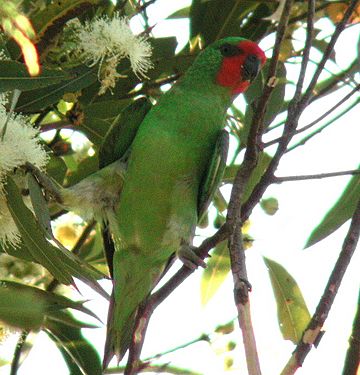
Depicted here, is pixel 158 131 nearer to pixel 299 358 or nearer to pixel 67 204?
pixel 67 204

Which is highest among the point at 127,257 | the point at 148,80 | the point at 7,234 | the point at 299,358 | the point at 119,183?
the point at 148,80

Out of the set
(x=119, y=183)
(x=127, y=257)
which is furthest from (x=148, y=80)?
(x=127, y=257)

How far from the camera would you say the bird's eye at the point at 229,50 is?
308 cm

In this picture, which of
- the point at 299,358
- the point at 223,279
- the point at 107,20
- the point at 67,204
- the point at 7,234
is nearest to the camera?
the point at 299,358

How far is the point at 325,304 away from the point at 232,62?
1.83 metres

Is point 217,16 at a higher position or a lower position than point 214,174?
higher

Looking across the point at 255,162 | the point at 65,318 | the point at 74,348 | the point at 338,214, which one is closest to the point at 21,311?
the point at 255,162

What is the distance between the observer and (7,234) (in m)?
2.28

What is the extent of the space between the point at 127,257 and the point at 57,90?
0.81 m

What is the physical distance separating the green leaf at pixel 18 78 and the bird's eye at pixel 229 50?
3.57 ft

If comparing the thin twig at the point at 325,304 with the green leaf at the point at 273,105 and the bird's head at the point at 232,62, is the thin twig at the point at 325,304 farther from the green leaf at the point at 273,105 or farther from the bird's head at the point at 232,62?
the bird's head at the point at 232,62

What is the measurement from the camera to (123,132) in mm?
2996

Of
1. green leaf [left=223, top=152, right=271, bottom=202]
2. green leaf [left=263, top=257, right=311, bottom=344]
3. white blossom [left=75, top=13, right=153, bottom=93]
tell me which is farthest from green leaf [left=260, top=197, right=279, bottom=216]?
white blossom [left=75, top=13, right=153, bottom=93]

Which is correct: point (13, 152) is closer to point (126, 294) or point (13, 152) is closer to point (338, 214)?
point (126, 294)
